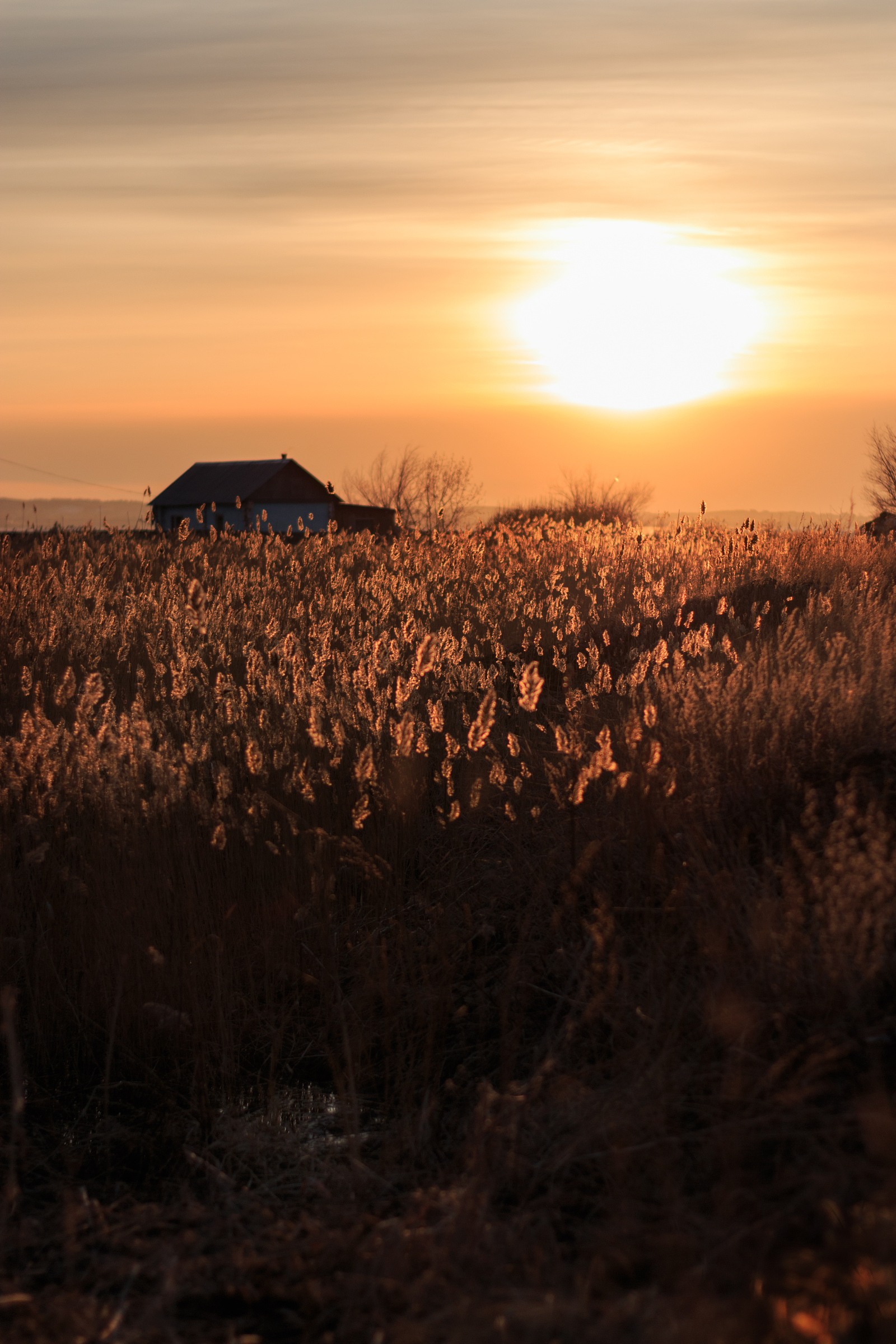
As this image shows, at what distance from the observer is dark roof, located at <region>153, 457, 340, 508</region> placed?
171 ft

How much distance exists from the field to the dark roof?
47.9 meters

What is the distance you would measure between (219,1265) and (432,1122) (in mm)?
807

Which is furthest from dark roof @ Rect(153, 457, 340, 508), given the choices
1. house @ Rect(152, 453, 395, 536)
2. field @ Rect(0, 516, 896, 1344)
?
field @ Rect(0, 516, 896, 1344)

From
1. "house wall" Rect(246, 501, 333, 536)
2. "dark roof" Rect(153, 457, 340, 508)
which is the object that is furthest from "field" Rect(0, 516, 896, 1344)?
"dark roof" Rect(153, 457, 340, 508)

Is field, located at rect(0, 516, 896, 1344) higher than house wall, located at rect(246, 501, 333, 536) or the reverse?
the reverse

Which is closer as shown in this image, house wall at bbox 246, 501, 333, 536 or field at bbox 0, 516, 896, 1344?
field at bbox 0, 516, 896, 1344

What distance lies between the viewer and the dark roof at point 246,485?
171 ft

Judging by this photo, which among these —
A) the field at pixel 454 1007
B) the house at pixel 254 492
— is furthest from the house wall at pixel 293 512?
the field at pixel 454 1007

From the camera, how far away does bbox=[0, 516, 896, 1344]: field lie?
2047 mm

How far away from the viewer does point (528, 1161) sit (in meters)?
2.49

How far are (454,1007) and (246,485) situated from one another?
169 feet

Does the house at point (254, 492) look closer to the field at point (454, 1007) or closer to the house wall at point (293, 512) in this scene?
the house wall at point (293, 512)

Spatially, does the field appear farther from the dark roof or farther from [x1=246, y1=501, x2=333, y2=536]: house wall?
the dark roof

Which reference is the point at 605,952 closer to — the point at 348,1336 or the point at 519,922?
the point at 519,922
